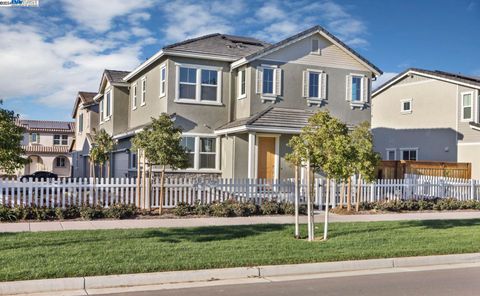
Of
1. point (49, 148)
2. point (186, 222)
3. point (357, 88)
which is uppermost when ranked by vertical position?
point (357, 88)

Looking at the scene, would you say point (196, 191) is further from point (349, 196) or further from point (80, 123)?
point (80, 123)

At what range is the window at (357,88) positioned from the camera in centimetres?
2412

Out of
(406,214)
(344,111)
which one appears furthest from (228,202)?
(344,111)

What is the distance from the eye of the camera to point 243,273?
8578mm

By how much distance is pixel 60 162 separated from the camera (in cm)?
5641

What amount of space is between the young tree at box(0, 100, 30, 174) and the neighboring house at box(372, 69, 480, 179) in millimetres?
23958

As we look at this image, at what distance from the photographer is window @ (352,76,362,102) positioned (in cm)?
2412

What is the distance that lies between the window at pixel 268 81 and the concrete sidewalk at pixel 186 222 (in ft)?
23.3

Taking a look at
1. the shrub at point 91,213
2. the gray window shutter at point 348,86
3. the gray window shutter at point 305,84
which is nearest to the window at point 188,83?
the gray window shutter at point 305,84

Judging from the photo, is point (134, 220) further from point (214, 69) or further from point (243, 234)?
point (214, 69)

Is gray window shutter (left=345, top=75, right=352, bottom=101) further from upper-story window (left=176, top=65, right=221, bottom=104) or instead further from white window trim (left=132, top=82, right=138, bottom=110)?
white window trim (left=132, top=82, right=138, bottom=110)

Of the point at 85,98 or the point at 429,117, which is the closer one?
the point at 429,117

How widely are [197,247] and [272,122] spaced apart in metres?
11.3

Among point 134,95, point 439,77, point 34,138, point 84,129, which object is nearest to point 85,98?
point 84,129
